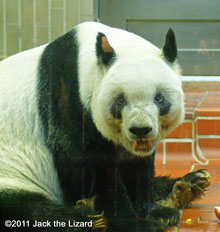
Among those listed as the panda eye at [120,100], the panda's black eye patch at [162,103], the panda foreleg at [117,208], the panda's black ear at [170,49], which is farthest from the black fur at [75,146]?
the panda's black ear at [170,49]

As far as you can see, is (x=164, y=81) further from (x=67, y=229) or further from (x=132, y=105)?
(x=67, y=229)

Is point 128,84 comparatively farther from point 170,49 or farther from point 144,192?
point 144,192

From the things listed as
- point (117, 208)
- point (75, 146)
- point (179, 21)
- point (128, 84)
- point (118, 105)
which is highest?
point (179, 21)

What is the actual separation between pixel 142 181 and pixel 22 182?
0.74m

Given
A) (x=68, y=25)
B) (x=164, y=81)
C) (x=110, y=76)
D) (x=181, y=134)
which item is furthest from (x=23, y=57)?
(x=181, y=134)

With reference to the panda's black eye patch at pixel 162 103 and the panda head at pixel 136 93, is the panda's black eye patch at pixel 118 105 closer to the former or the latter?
the panda head at pixel 136 93

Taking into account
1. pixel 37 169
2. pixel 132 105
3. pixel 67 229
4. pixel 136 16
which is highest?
pixel 136 16

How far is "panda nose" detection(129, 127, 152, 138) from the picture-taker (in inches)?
107

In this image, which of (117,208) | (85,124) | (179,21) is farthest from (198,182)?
(179,21)

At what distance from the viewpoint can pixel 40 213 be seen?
9.33ft

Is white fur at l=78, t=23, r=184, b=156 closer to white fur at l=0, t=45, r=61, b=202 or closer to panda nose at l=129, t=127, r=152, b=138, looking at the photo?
panda nose at l=129, t=127, r=152, b=138

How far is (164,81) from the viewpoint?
2854 millimetres

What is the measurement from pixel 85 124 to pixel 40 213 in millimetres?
523

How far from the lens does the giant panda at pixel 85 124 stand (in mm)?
2830
